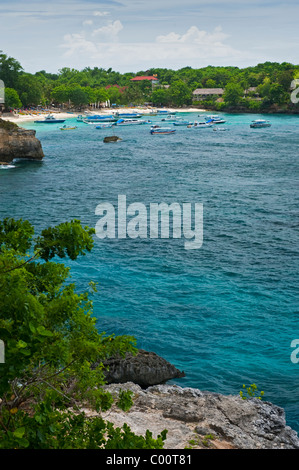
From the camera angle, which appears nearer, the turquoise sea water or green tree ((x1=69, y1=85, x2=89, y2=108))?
the turquoise sea water

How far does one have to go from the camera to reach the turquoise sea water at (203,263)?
83.5 feet

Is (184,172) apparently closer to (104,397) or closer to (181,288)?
(181,288)

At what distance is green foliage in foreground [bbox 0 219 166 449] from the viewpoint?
9.17 meters

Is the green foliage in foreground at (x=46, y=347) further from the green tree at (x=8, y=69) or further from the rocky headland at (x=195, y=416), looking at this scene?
the green tree at (x=8, y=69)

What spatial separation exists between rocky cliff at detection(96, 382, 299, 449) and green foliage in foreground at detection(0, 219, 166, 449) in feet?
14.2

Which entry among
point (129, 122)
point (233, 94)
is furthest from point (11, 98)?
point (233, 94)

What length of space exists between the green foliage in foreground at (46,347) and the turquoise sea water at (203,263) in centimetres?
1159

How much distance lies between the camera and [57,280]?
42.3 feet

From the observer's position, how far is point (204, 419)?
1769cm

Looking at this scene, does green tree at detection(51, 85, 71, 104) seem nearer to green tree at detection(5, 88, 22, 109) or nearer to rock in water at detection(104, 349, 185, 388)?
green tree at detection(5, 88, 22, 109)

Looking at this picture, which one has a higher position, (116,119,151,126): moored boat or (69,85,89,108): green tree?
(69,85,89,108): green tree

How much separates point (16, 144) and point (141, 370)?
6533cm

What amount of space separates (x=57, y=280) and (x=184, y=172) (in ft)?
208

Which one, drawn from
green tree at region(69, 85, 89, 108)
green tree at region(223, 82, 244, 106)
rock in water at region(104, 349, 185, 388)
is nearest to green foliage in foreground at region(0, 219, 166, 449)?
rock in water at region(104, 349, 185, 388)
